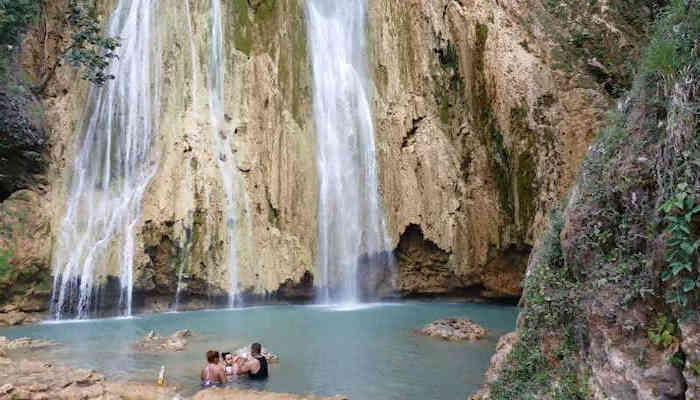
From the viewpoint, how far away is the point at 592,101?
16.8 metres

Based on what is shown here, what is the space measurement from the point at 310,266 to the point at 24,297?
898 centimetres

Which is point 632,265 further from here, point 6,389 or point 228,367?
point 6,389

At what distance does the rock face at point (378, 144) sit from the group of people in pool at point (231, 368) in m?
9.44

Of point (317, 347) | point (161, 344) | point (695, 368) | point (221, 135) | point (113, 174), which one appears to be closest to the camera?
point (695, 368)

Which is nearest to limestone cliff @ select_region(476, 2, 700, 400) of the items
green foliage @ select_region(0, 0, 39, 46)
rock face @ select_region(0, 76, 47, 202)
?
rock face @ select_region(0, 76, 47, 202)

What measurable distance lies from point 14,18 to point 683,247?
20.2 m

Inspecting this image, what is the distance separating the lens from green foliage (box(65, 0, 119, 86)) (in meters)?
18.8

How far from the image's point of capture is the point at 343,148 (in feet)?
70.7

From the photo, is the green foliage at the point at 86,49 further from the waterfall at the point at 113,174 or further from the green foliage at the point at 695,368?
the green foliage at the point at 695,368

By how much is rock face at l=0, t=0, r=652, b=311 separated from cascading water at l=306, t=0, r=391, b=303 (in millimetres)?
433

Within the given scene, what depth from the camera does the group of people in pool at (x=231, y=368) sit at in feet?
31.1

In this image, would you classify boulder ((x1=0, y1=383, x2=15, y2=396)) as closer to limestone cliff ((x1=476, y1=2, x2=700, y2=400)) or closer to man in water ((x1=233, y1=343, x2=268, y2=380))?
man in water ((x1=233, y1=343, x2=268, y2=380))

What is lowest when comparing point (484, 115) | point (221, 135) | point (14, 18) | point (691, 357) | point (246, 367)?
point (246, 367)

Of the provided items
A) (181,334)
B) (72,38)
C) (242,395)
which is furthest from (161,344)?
(72,38)
